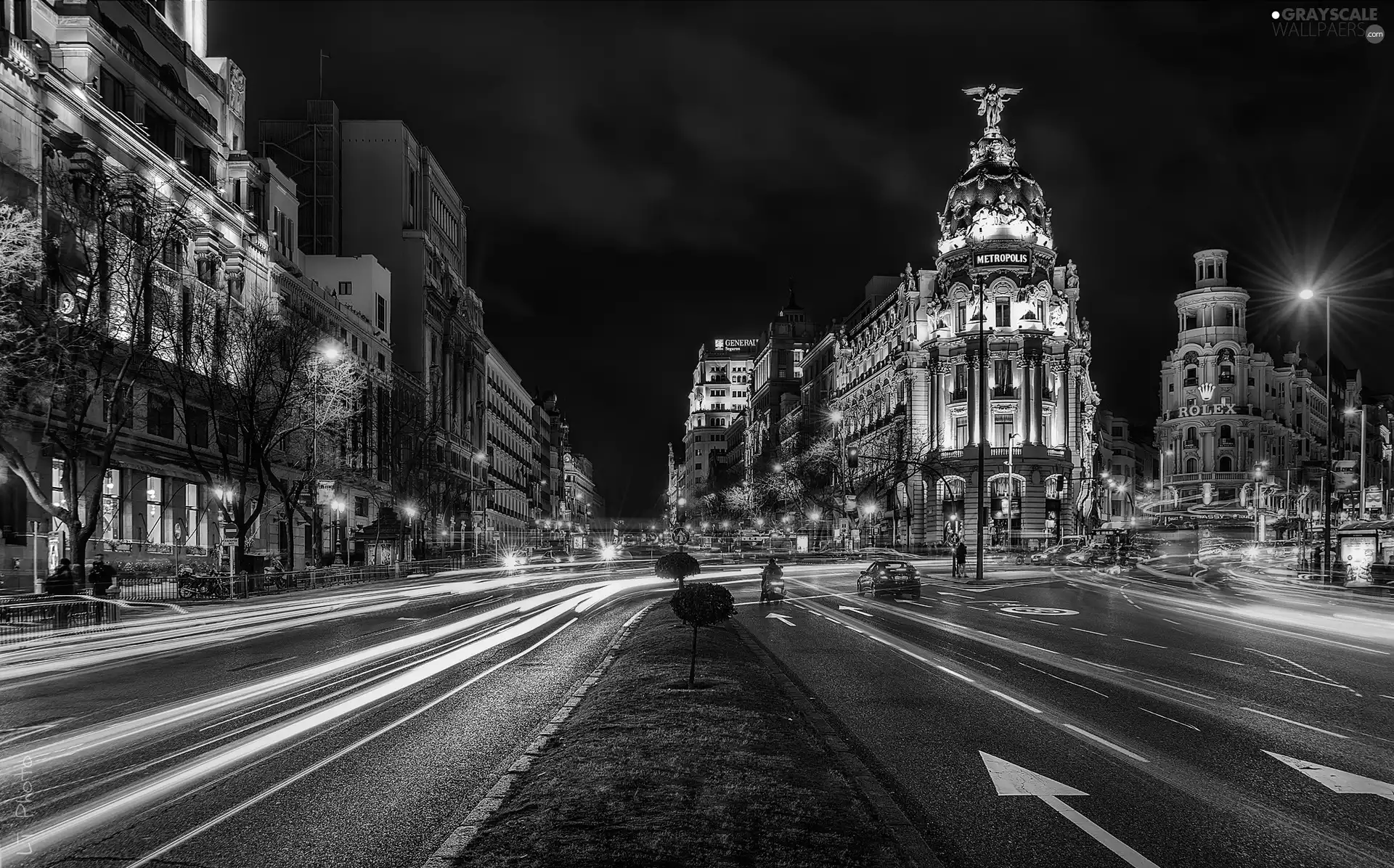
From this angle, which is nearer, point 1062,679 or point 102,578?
point 1062,679

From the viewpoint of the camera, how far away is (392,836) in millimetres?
8031

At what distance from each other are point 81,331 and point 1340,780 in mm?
30176

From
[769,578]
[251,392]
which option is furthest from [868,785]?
[251,392]

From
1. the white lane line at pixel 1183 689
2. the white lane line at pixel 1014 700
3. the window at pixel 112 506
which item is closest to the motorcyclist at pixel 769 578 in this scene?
the white lane line at pixel 1183 689

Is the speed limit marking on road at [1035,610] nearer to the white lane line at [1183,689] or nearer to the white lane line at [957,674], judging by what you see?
the white lane line at [957,674]

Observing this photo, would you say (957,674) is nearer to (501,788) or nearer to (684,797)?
(684,797)

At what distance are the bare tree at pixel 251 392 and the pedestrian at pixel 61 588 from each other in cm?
782

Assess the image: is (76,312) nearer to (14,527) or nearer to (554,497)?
(14,527)

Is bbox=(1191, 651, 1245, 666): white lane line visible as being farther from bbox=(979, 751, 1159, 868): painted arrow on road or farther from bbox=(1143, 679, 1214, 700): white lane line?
bbox=(979, 751, 1159, 868): painted arrow on road

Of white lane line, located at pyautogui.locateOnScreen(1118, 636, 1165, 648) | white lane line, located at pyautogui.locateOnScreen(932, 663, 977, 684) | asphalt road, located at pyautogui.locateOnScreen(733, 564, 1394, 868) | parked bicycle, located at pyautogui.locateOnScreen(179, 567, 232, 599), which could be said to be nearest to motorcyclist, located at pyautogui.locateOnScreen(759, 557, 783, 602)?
asphalt road, located at pyautogui.locateOnScreen(733, 564, 1394, 868)

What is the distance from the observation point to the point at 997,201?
302ft

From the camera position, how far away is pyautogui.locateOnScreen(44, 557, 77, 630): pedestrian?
25.1m

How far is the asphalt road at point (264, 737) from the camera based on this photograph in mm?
7943

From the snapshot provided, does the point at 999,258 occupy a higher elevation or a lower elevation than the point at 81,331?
higher
